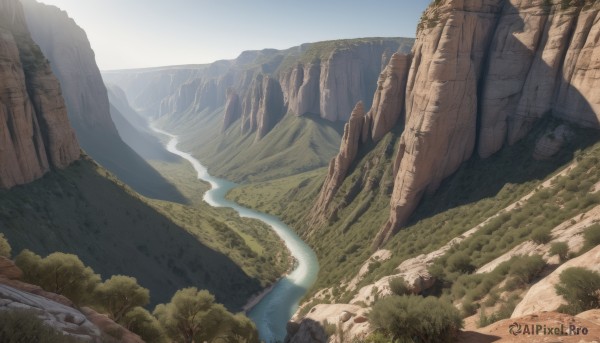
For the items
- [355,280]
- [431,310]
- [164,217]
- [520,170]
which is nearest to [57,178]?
[164,217]

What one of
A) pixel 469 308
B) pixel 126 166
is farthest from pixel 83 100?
pixel 469 308

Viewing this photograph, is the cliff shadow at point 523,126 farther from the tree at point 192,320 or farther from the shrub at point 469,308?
the tree at point 192,320

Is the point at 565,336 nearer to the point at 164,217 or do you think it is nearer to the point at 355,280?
the point at 355,280

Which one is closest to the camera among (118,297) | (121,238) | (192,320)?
(118,297)

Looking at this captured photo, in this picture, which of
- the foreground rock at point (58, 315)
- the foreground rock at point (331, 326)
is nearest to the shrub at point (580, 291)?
the foreground rock at point (331, 326)

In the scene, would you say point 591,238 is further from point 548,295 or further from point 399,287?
point 399,287
